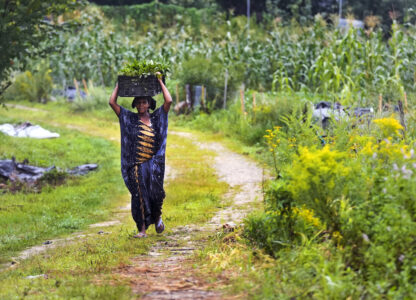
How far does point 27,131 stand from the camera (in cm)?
1833

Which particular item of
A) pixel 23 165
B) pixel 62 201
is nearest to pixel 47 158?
pixel 23 165

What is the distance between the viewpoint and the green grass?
4.78 m

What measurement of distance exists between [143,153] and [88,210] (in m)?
3.47

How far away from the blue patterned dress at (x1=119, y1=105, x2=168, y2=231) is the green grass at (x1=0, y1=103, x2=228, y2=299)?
53 centimetres

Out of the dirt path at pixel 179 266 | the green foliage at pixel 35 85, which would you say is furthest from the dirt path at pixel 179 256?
the green foliage at pixel 35 85

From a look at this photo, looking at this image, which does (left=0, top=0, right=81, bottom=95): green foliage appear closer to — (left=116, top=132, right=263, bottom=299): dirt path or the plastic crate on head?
the plastic crate on head

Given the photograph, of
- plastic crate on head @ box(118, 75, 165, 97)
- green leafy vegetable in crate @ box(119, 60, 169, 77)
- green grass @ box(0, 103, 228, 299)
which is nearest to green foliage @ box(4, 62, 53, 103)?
green grass @ box(0, 103, 228, 299)

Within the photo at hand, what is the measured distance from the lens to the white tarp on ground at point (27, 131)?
18.0m

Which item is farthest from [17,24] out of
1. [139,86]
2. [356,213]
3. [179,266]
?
[356,213]

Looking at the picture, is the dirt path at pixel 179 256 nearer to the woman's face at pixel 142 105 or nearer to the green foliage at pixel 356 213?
the green foliage at pixel 356 213

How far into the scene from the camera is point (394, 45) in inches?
663

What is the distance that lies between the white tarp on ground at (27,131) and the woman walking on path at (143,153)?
11.3 m

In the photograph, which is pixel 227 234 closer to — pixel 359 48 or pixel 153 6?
pixel 359 48

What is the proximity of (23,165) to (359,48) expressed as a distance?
34.6 ft
